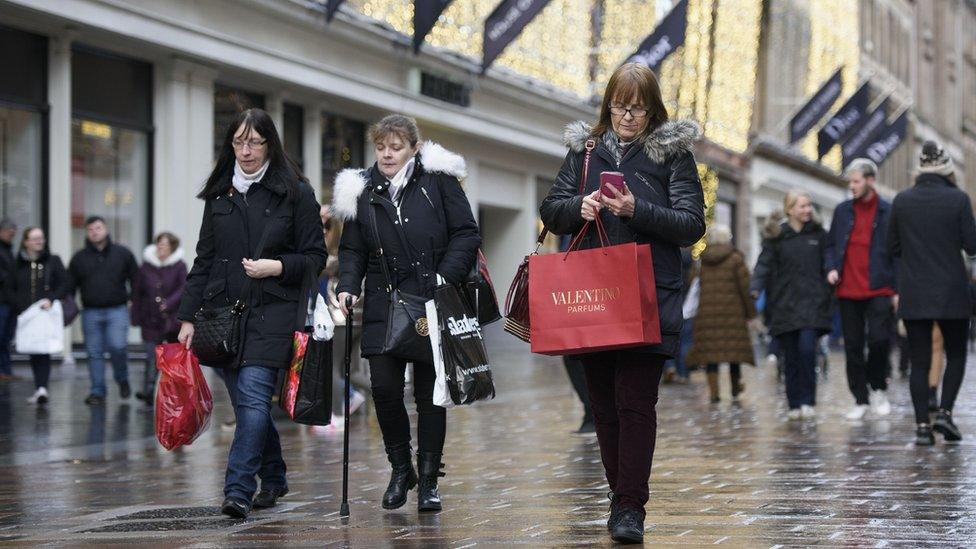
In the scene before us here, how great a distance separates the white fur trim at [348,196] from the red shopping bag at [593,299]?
4.15 feet

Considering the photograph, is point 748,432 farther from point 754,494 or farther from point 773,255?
point 754,494

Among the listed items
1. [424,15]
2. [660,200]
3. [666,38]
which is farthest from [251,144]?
[666,38]

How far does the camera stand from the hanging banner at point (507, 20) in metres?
22.1

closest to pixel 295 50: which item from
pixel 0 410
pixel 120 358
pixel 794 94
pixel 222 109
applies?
pixel 222 109

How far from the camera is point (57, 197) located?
17.5 m

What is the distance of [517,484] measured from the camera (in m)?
7.92

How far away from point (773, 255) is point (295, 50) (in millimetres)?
9995

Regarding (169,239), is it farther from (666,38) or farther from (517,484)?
(666,38)

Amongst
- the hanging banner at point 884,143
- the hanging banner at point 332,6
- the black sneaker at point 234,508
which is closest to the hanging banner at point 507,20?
the hanging banner at point 332,6

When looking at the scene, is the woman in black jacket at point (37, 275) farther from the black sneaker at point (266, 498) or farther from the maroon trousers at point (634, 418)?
the maroon trousers at point (634, 418)

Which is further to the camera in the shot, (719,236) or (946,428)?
(719,236)

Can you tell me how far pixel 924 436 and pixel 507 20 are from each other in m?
13.6

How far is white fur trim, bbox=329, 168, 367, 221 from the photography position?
6.93 metres

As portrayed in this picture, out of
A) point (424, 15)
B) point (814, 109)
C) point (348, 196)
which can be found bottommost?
point (348, 196)
